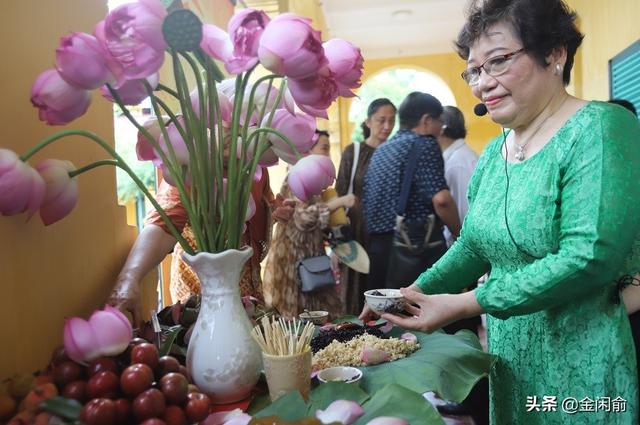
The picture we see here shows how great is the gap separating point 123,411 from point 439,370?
1.72ft

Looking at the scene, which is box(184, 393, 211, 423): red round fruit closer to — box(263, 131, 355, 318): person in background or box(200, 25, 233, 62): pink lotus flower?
box(200, 25, 233, 62): pink lotus flower

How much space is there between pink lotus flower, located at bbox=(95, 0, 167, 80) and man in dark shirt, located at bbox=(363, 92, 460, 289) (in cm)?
179

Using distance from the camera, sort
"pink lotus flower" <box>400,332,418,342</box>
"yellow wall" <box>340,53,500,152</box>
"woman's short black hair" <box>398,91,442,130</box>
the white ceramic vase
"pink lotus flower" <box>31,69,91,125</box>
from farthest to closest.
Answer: "yellow wall" <box>340,53,500,152</box>, "woman's short black hair" <box>398,91,442,130</box>, "pink lotus flower" <box>400,332,418,342</box>, the white ceramic vase, "pink lotus flower" <box>31,69,91,125</box>

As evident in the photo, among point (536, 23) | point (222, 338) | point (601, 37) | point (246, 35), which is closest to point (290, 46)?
point (246, 35)

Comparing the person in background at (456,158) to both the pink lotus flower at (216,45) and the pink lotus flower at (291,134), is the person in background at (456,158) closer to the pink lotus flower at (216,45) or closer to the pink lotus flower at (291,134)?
the pink lotus flower at (291,134)

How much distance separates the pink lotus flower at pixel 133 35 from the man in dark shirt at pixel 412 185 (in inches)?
70.3

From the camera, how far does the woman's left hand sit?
37.6 inches

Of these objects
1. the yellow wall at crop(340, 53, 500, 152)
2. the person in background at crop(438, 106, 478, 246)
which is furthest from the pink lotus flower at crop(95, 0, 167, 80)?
the yellow wall at crop(340, 53, 500, 152)

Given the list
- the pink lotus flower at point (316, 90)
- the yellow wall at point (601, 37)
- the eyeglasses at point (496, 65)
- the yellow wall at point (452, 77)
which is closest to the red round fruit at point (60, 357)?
the pink lotus flower at point (316, 90)

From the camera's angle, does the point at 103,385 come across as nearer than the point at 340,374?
Yes

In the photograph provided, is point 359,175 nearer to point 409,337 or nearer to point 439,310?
point 409,337

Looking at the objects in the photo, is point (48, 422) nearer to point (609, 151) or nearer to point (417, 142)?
point (609, 151)

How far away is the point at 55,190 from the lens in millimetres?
724

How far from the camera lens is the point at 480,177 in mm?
1253
